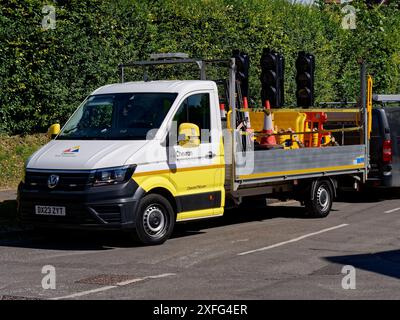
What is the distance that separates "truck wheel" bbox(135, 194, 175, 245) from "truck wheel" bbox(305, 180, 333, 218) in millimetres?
3854

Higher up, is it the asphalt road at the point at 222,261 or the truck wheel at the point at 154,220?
the truck wheel at the point at 154,220

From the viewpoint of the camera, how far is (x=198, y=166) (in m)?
12.5

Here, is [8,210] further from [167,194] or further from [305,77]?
[305,77]

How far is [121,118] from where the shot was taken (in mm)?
12531


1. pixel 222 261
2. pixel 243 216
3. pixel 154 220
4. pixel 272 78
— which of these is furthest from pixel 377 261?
pixel 272 78

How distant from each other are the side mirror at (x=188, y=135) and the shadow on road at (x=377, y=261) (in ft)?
9.18

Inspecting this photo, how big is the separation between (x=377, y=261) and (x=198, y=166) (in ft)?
10.5

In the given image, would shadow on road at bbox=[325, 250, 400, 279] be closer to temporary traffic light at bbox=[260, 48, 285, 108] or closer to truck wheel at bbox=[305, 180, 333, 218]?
truck wheel at bbox=[305, 180, 333, 218]

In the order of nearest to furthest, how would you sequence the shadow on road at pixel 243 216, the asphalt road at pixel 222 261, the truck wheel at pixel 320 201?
the asphalt road at pixel 222 261, the shadow on road at pixel 243 216, the truck wheel at pixel 320 201

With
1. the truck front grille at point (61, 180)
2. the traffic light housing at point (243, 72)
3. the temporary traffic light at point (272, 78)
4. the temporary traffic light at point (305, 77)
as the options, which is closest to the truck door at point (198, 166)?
the truck front grille at point (61, 180)

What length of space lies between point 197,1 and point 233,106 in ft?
33.2

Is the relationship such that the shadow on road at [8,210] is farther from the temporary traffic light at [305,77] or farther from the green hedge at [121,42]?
the temporary traffic light at [305,77]

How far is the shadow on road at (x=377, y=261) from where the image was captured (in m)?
9.85
